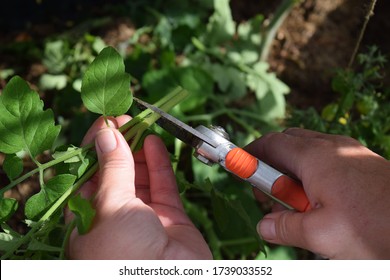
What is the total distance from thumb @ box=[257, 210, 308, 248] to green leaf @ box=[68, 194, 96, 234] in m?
0.36

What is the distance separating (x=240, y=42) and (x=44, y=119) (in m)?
0.98

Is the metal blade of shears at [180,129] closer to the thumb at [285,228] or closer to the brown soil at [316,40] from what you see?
the thumb at [285,228]

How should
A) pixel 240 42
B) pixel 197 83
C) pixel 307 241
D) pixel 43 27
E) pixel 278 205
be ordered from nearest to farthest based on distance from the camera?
pixel 307 241
pixel 278 205
pixel 197 83
pixel 240 42
pixel 43 27

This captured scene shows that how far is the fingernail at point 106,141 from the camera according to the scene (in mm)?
1039

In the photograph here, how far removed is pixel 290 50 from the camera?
204cm

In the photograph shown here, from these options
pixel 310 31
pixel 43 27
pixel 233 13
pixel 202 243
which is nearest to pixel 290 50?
pixel 310 31

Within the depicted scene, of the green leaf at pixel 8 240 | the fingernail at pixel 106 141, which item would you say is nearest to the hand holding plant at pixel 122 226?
the fingernail at pixel 106 141

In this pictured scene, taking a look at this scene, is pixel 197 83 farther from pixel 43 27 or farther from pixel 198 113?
pixel 43 27

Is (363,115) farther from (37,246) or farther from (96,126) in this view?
(37,246)

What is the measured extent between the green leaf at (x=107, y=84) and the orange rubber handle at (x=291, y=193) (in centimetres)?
33

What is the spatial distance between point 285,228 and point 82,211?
15.8 inches

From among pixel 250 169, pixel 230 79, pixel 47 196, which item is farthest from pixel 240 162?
pixel 230 79

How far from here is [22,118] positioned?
3.42ft
